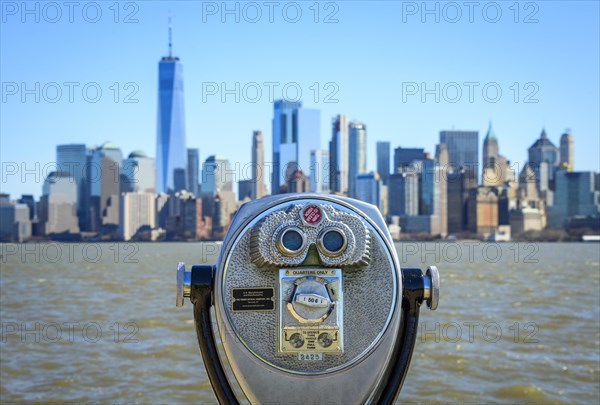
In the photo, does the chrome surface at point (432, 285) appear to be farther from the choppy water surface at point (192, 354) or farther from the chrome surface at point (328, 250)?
the choppy water surface at point (192, 354)

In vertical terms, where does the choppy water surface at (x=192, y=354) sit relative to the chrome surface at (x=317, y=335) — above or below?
below

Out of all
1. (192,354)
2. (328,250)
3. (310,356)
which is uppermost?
(328,250)

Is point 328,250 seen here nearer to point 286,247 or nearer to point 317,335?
point 286,247

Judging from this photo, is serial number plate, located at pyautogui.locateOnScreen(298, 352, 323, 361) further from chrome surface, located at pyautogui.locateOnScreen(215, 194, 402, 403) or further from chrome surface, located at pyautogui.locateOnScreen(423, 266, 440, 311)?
chrome surface, located at pyautogui.locateOnScreen(423, 266, 440, 311)

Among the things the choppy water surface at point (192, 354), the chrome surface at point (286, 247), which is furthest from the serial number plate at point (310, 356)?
the choppy water surface at point (192, 354)

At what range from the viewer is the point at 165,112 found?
549ft

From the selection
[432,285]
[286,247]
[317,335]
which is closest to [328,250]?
[286,247]

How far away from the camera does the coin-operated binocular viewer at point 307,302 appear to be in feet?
8.70

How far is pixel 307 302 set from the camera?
2.61 m

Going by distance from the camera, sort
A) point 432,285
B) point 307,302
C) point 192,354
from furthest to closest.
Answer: point 192,354 < point 432,285 < point 307,302

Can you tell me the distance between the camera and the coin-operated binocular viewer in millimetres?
2652

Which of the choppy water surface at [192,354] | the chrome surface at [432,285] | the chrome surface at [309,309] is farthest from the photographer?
the choppy water surface at [192,354]

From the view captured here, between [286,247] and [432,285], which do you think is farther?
[432,285]

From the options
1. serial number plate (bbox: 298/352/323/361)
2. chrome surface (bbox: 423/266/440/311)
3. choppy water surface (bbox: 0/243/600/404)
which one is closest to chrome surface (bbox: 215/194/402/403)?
serial number plate (bbox: 298/352/323/361)
